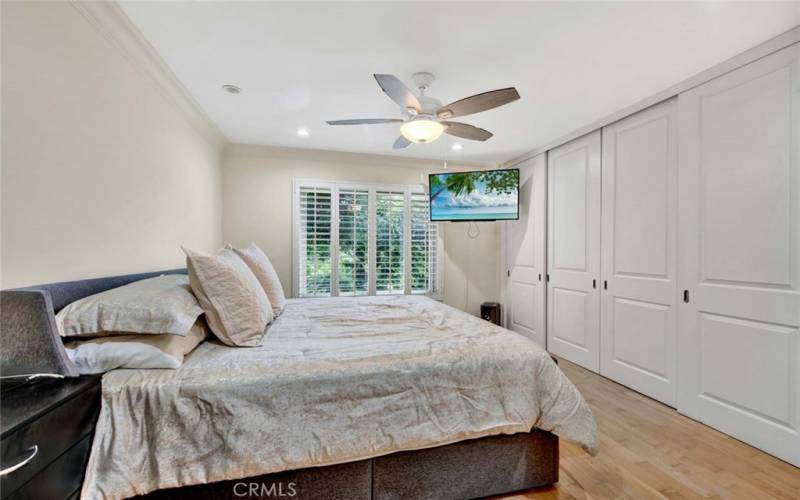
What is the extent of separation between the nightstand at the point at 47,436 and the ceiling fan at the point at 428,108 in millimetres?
1843

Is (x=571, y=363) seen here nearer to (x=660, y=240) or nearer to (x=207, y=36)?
(x=660, y=240)

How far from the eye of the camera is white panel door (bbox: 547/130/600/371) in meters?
3.23

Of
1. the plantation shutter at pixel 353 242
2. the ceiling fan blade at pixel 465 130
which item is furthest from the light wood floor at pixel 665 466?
the plantation shutter at pixel 353 242

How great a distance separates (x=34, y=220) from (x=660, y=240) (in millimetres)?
3817

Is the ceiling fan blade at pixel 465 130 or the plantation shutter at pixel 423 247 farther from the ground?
the ceiling fan blade at pixel 465 130

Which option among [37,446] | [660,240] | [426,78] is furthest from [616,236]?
[37,446]

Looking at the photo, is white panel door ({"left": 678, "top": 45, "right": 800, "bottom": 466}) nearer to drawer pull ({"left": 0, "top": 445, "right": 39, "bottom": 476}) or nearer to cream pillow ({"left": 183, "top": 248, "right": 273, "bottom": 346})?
cream pillow ({"left": 183, "top": 248, "right": 273, "bottom": 346})

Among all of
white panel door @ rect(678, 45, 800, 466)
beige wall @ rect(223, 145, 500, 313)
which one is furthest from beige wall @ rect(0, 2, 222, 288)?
white panel door @ rect(678, 45, 800, 466)

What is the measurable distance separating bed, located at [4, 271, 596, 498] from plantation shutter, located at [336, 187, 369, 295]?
7.52 feet

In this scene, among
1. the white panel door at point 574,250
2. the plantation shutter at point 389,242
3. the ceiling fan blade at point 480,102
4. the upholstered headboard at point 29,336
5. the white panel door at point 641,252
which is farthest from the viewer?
the plantation shutter at point 389,242

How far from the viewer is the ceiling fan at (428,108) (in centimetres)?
189

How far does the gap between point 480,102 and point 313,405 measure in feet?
6.21

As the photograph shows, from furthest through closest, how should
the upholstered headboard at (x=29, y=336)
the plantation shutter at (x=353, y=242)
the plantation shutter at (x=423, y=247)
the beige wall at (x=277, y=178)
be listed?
the plantation shutter at (x=423, y=247) → the plantation shutter at (x=353, y=242) → the beige wall at (x=277, y=178) → the upholstered headboard at (x=29, y=336)

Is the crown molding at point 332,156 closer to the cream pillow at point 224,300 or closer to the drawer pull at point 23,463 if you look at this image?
the cream pillow at point 224,300
